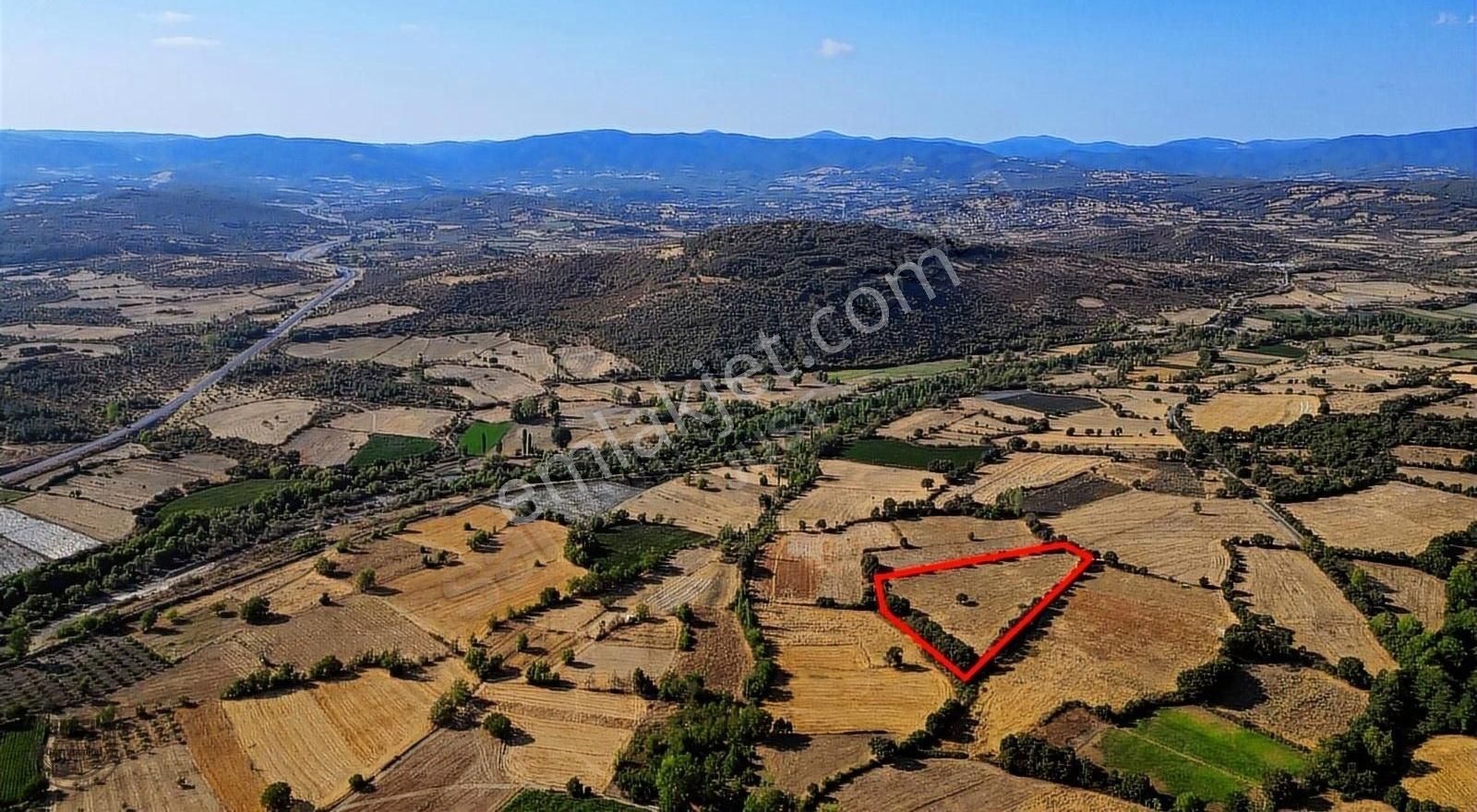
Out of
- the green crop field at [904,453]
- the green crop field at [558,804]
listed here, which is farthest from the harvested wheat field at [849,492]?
the green crop field at [558,804]

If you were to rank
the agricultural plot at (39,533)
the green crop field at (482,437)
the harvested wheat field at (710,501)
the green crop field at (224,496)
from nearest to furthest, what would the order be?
the agricultural plot at (39,533) → the harvested wheat field at (710,501) → the green crop field at (224,496) → the green crop field at (482,437)

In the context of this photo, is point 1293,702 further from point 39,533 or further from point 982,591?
point 39,533

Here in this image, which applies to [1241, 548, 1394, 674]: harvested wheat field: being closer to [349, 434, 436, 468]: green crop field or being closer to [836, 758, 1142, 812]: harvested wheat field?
[836, 758, 1142, 812]: harvested wheat field

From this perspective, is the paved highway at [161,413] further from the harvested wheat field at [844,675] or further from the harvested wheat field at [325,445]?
the harvested wheat field at [844,675]

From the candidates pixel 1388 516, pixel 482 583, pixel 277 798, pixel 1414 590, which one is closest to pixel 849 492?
pixel 482 583

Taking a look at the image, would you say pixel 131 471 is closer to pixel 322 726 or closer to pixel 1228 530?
pixel 322 726
